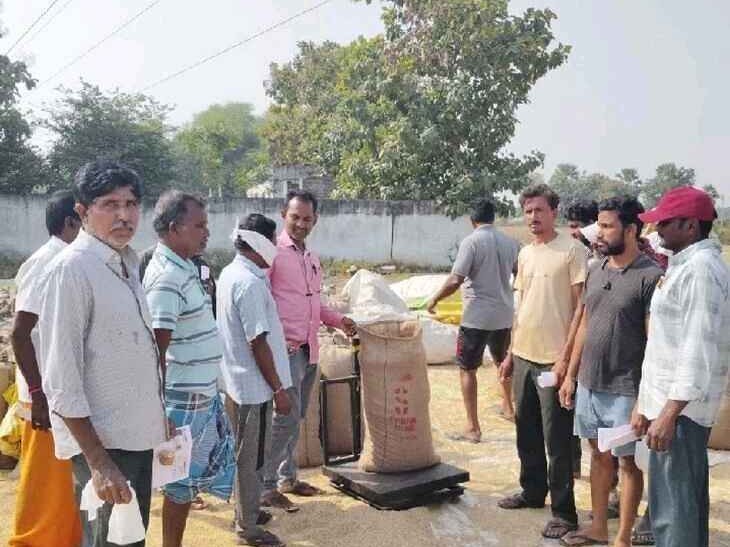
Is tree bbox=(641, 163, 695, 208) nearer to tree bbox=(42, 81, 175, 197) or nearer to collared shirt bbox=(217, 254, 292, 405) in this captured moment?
tree bbox=(42, 81, 175, 197)

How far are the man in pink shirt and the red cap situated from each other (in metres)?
1.89

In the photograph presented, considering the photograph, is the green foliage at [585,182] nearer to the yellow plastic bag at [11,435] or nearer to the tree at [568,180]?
the tree at [568,180]

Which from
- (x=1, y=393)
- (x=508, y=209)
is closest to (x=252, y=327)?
(x=1, y=393)

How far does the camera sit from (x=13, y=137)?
66.7 feet

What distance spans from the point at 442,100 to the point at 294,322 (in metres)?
13.8

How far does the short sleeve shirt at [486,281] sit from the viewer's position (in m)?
5.46

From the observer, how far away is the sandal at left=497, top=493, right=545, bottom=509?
414 centimetres

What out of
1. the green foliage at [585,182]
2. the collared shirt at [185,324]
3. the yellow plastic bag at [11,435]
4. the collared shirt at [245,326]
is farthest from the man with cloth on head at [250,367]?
the green foliage at [585,182]

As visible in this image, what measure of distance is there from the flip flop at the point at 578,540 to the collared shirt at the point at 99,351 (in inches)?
89.9

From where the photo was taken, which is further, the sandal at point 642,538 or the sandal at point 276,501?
the sandal at point 276,501

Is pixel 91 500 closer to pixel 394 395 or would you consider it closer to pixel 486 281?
pixel 394 395

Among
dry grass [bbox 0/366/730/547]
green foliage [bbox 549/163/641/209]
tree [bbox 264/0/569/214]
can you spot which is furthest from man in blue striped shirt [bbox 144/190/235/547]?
green foliage [bbox 549/163/641/209]

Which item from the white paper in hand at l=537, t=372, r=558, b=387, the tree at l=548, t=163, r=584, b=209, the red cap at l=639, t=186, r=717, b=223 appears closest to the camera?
the red cap at l=639, t=186, r=717, b=223

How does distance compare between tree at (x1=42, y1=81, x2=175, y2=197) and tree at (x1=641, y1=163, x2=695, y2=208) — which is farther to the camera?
tree at (x1=641, y1=163, x2=695, y2=208)
